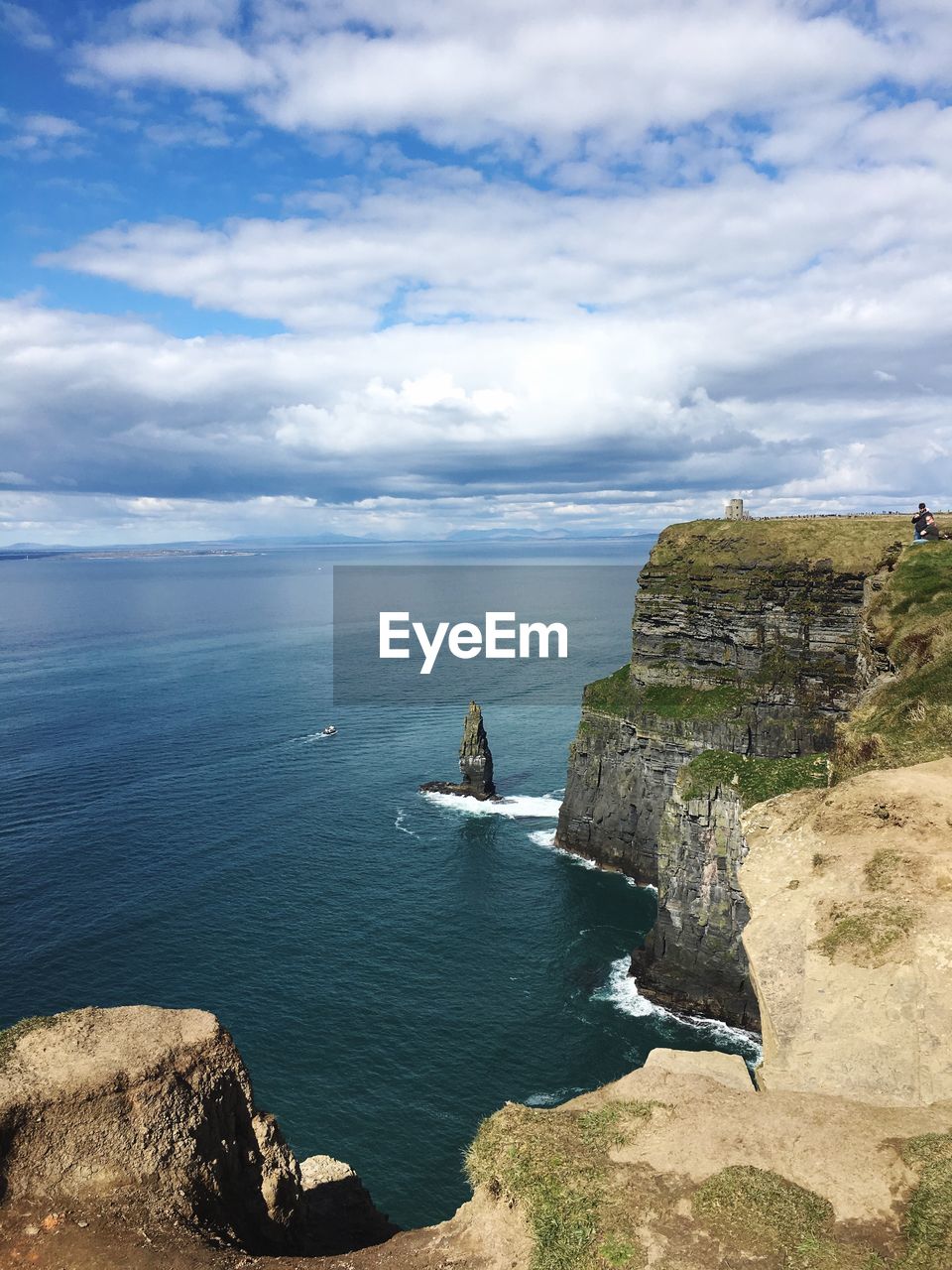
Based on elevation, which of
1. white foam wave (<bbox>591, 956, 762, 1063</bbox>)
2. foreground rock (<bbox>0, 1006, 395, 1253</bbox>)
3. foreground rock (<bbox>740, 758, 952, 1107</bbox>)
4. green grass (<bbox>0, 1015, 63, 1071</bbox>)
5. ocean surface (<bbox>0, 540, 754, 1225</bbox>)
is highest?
foreground rock (<bbox>740, 758, 952, 1107</bbox>)

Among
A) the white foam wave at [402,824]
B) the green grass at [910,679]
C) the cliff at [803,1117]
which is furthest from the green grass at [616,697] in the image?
the cliff at [803,1117]

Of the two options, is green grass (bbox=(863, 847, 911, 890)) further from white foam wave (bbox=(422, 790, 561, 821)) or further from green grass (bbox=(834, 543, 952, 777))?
white foam wave (bbox=(422, 790, 561, 821))

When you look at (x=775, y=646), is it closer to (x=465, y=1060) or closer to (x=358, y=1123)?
(x=465, y=1060)

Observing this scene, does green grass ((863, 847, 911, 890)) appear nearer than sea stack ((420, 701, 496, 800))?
Yes

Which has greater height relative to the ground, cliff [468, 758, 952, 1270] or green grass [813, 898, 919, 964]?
green grass [813, 898, 919, 964]

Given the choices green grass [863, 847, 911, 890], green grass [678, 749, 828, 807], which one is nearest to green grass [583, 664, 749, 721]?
green grass [678, 749, 828, 807]

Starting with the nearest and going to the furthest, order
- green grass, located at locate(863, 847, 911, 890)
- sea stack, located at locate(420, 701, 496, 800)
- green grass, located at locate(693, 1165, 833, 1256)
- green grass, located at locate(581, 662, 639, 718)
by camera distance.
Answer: green grass, located at locate(693, 1165, 833, 1256) < green grass, located at locate(863, 847, 911, 890) < green grass, located at locate(581, 662, 639, 718) < sea stack, located at locate(420, 701, 496, 800)

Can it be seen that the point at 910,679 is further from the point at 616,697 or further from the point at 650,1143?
the point at 616,697
